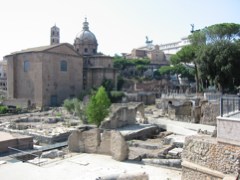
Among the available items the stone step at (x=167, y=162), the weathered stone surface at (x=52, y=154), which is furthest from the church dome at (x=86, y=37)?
the stone step at (x=167, y=162)

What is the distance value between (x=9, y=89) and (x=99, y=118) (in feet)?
89.9

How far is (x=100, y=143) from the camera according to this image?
14.1 meters

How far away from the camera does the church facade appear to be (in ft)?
130

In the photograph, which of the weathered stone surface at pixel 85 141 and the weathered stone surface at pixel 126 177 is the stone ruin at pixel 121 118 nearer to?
the weathered stone surface at pixel 85 141

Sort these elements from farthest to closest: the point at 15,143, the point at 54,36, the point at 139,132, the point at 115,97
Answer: the point at 54,36, the point at 115,97, the point at 139,132, the point at 15,143

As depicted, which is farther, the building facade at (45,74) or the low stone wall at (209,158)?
the building facade at (45,74)

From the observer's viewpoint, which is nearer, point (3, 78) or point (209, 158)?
point (209, 158)

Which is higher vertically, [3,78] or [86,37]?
[86,37]

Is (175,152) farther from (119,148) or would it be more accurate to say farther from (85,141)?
(85,141)

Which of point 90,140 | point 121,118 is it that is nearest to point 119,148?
point 90,140

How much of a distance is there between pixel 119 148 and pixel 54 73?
2995 centimetres

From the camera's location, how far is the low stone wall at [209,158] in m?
6.74

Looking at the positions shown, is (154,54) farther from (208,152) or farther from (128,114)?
(208,152)

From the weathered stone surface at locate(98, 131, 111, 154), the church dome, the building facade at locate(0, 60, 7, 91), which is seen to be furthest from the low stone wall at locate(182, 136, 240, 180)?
the building facade at locate(0, 60, 7, 91)
